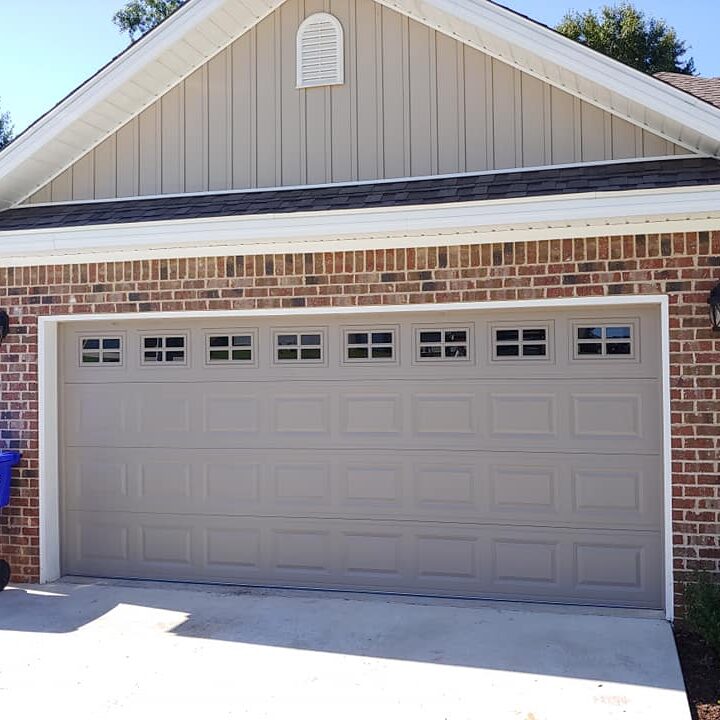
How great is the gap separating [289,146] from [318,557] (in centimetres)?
345

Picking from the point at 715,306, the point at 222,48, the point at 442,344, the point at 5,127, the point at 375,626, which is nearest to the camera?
the point at 715,306

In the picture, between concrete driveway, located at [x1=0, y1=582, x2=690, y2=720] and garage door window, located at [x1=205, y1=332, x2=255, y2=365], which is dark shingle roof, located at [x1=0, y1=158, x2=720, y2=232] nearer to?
garage door window, located at [x1=205, y1=332, x2=255, y2=365]

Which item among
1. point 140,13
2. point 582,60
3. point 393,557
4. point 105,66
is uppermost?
point 140,13

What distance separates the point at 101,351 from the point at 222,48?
284 centimetres

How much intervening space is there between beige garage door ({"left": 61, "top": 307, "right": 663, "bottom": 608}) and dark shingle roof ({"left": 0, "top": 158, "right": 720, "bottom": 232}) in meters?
0.94

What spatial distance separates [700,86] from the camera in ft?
28.2

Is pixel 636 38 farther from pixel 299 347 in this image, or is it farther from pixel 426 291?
pixel 299 347

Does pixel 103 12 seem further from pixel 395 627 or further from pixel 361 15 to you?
pixel 395 627

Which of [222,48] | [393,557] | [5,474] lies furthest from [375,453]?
[222,48]

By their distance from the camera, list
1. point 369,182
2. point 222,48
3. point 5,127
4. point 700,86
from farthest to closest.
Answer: point 5,127 → point 700,86 → point 222,48 → point 369,182

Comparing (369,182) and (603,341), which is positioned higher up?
(369,182)

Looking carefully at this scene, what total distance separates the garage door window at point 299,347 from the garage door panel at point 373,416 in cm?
23

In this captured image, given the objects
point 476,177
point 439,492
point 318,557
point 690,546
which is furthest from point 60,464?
point 690,546

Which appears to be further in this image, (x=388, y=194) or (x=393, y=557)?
(x=393, y=557)
